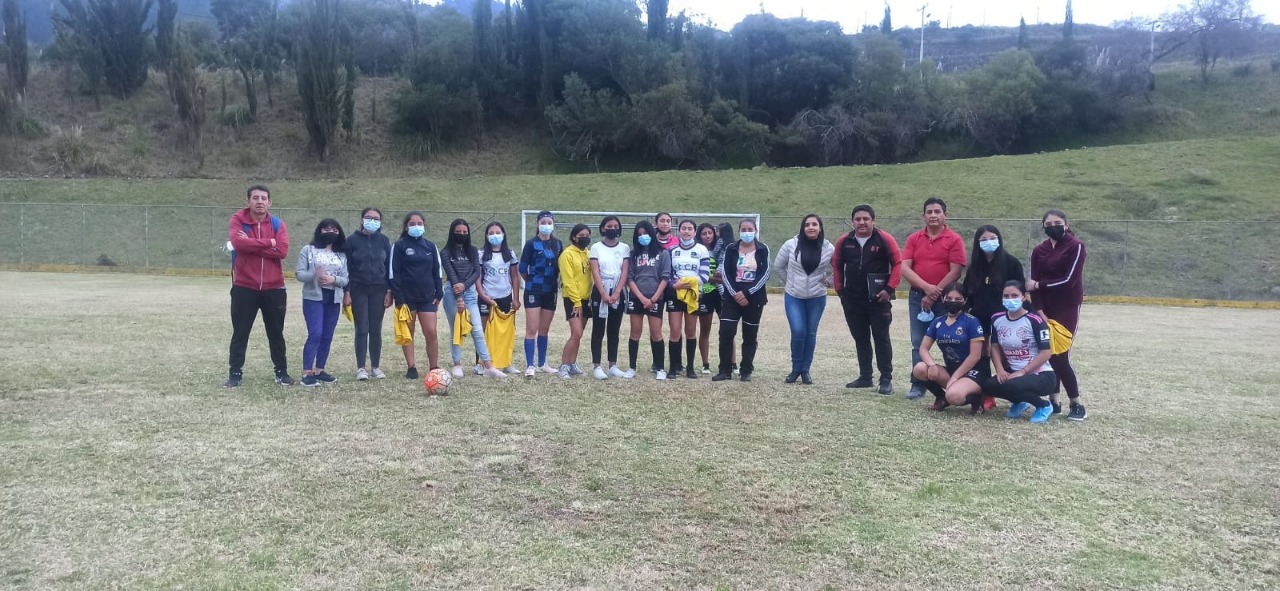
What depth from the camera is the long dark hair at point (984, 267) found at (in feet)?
22.7

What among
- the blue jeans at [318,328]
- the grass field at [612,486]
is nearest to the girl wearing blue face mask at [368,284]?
the blue jeans at [318,328]

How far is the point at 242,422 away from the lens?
6.14 m

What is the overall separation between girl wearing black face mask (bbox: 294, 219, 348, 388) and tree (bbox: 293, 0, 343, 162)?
33752 millimetres

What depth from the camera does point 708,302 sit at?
862 cm

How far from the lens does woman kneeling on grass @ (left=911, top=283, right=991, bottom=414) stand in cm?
680

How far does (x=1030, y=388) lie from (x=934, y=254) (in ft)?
4.73

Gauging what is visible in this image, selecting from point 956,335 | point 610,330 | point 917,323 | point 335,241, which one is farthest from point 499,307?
point 956,335

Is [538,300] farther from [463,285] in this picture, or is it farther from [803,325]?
[803,325]

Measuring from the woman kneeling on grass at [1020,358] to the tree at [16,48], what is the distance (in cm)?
4678

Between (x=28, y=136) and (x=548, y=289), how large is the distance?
137ft

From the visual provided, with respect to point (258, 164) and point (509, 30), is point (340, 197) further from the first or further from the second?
point (509, 30)

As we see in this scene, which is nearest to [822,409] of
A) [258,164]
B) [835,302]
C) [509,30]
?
[835,302]

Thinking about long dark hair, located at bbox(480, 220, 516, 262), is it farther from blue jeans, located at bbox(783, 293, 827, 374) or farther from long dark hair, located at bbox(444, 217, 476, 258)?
blue jeans, located at bbox(783, 293, 827, 374)

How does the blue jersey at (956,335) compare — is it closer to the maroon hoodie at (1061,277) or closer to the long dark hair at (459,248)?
the maroon hoodie at (1061,277)
